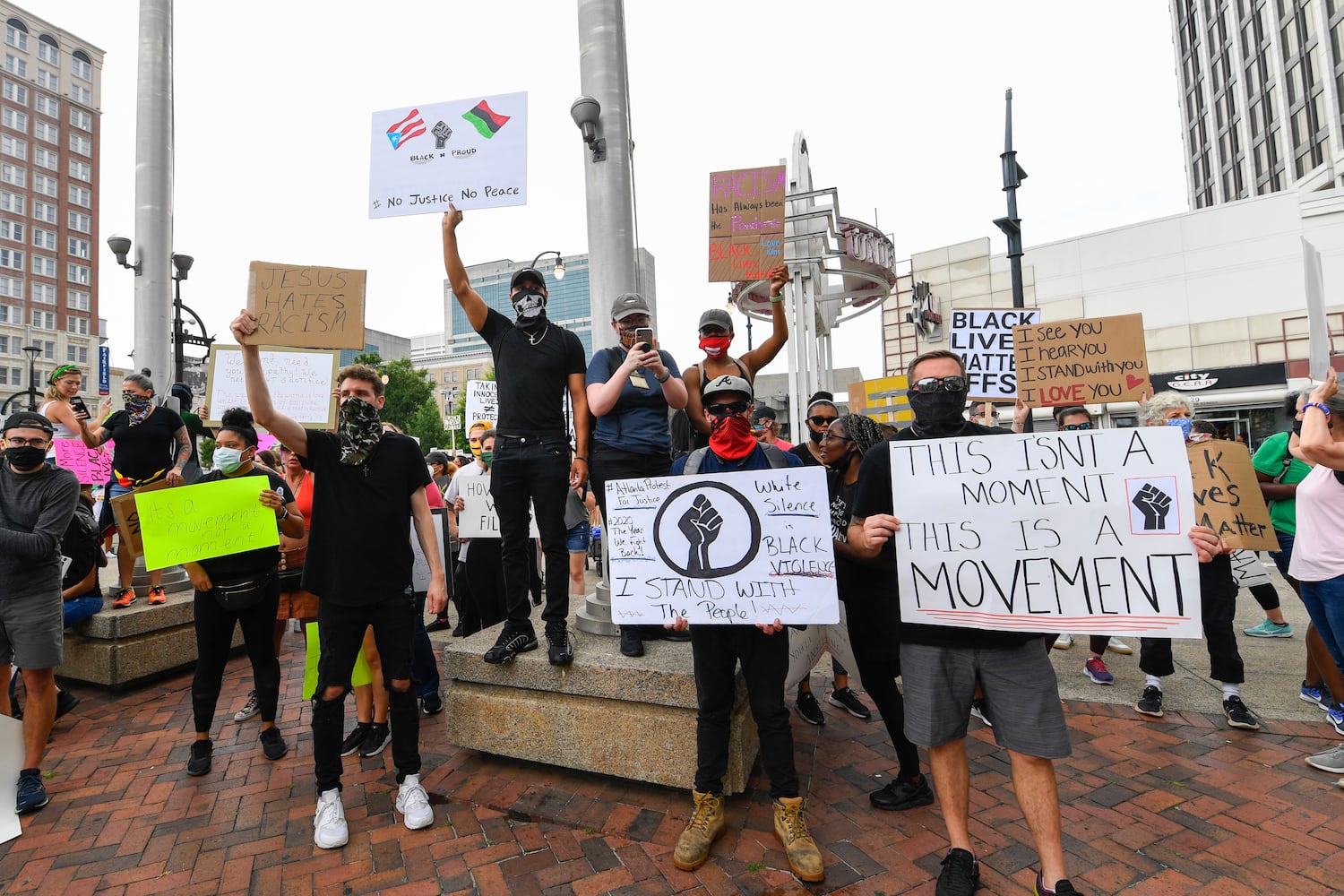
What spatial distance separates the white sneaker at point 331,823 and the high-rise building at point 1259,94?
4552 centimetres

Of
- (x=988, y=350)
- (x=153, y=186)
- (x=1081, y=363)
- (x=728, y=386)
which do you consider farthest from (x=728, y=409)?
(x=153, y=186)

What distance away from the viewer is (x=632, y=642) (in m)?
3.47

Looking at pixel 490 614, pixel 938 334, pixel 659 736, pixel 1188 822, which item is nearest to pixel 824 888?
pixel 659 736

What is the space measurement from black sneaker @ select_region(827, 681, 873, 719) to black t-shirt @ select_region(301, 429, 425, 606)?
2.99 meters

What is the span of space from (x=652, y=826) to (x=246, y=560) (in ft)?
9.31

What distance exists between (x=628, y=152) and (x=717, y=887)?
15.0 ft

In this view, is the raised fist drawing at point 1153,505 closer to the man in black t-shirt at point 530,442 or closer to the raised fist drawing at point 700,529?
the raised fist drawing at point 700,529

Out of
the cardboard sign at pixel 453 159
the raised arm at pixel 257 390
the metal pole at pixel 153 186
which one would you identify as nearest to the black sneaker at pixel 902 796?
the raised arm at pixel 257 390

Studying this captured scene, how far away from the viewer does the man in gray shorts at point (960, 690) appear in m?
2.44

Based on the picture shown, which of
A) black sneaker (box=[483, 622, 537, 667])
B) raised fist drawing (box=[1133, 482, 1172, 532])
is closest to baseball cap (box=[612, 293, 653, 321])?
black sneaker (box=[483, 622, 537, 667])

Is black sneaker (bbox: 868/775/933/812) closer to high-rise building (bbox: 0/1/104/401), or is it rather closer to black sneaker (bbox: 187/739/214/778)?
black sneaker (bbox: 187/739/214/778)

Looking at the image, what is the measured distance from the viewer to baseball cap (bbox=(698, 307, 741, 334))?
12.2 feet

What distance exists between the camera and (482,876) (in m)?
2.79

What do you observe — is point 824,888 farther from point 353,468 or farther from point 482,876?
point 353,468
